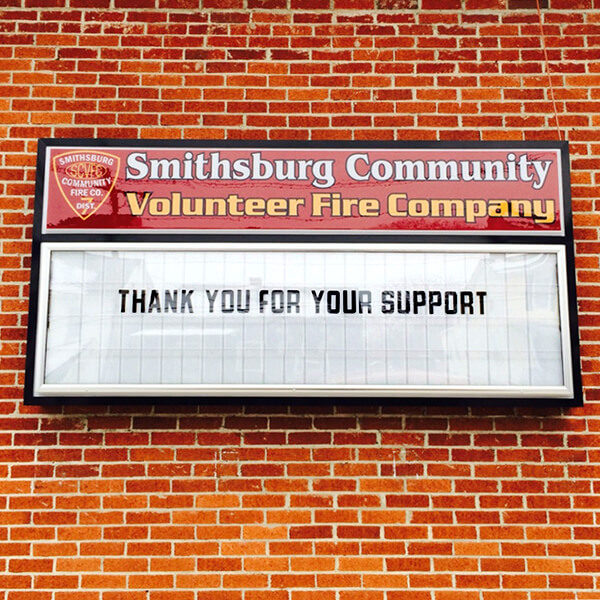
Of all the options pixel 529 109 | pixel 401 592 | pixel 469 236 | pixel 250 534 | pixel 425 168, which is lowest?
pixel 401 592

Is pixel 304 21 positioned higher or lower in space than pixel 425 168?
higher

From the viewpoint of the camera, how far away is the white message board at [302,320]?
343 cm

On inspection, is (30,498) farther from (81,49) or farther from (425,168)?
(425,168)

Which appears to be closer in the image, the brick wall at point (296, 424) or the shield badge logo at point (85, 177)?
the brick wall at point (296, 424)

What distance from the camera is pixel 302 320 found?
11.4 feet

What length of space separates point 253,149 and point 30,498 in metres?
2.08

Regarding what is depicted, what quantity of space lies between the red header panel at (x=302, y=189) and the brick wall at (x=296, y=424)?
0.16 m

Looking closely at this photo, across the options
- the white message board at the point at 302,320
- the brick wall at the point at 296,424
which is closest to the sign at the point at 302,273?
the white message board at the point at 302,320

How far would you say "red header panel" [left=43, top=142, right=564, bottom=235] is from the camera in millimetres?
3555

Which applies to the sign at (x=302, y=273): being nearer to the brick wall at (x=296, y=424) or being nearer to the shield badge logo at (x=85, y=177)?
the shield badge logo at (x=85, y=177)

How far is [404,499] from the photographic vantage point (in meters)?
3.44

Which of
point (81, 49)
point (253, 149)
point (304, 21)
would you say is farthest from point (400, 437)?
point (81, 49)

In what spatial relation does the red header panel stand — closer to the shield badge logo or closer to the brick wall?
the shield badge logo

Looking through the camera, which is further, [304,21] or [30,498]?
[304,21]
